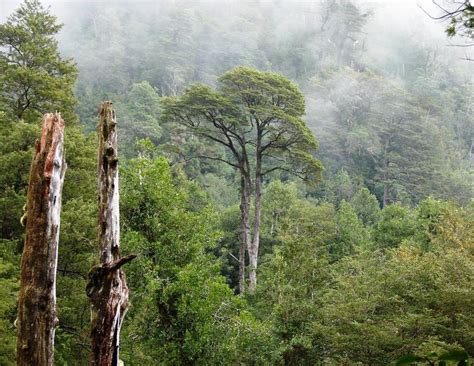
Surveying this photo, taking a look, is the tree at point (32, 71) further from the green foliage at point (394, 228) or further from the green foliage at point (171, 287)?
the green foliage at point (394, 228)

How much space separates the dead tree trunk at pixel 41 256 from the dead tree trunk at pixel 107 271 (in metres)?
0.33

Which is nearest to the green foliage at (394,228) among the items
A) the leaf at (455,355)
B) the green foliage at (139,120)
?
the leaf at (455,355)

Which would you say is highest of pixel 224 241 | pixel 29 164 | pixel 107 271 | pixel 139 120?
pixel 139 120

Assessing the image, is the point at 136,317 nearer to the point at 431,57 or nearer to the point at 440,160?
the point at 440,160

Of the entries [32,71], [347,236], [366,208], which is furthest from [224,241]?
[32,71]

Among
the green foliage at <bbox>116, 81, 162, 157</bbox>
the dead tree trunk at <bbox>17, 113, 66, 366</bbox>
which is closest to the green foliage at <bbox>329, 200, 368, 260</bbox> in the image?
the dead tree trunk at <bbox>17, 113, 66, 366</bbox>

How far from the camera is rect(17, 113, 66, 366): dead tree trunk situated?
9.14 ft

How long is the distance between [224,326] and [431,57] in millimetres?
67998

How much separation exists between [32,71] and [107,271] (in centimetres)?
1047

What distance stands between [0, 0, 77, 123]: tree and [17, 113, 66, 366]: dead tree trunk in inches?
395

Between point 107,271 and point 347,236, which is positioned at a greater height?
point 347,236

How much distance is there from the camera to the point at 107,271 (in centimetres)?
313

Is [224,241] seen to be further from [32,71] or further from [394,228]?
[32,71]

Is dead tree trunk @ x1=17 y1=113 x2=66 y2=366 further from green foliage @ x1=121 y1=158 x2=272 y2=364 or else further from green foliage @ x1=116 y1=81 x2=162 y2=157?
green foliage @ x1=116 y1=81 x2=162 y2=157
